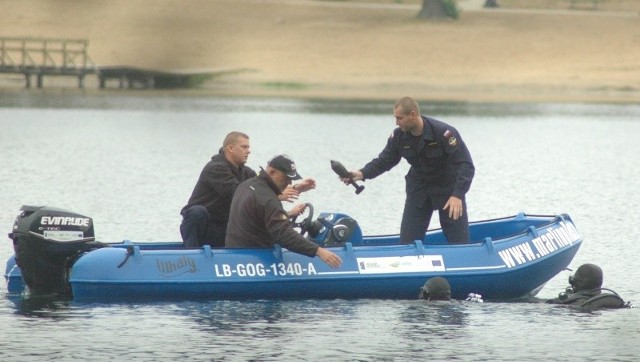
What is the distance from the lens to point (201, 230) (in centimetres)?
1395

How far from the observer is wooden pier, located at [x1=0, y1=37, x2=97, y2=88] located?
2239 inches

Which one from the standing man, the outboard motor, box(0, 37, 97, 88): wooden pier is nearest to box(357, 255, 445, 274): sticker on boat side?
the standing man

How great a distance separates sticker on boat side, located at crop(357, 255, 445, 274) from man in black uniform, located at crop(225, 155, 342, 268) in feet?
1.65

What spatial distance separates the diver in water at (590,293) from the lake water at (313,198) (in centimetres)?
14

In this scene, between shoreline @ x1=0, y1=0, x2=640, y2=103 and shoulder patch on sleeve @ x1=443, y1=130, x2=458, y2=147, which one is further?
shoreline @ x1=0, y1=0, x2=640, y2=103

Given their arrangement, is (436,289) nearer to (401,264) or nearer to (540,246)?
Result: (401,264)

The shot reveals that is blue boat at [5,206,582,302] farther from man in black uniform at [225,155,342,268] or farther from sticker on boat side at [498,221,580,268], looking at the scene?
man in black uniform at [225,155,342,268]

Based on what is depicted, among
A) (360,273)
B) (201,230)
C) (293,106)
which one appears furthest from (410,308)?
(293,106)

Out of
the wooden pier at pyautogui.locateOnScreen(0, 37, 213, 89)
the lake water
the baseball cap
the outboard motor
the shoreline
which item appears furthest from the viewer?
the wooden pier at pyautogui.locateOnScreen(0, 37, 213, 89)

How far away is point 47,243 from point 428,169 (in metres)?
3.49

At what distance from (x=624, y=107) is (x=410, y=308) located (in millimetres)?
38663

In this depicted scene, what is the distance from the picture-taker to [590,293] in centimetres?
1412

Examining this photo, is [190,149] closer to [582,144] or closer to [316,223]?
[582,144]

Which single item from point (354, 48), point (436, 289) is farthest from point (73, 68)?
point (436, 289)
